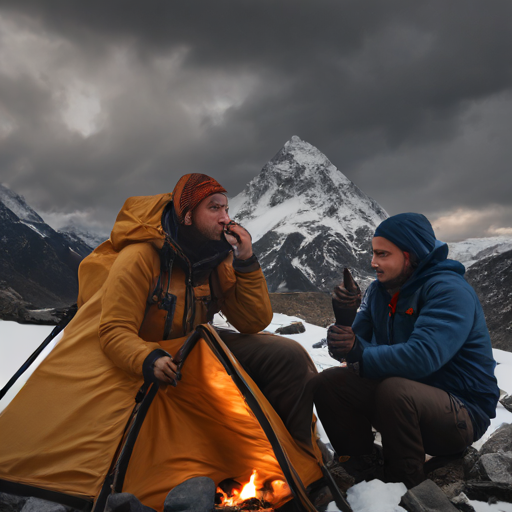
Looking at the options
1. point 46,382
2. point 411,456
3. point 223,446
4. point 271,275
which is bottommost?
point 411,456

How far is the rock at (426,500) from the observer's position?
167cm

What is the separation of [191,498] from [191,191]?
173cm

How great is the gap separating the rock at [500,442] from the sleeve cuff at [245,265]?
203 centimetres

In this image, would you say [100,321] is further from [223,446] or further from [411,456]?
[411,456]

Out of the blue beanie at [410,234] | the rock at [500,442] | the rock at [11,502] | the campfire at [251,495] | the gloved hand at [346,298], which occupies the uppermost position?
the blue beanie at [410,234]

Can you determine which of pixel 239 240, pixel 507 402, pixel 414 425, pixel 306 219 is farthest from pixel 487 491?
pixel 306 219

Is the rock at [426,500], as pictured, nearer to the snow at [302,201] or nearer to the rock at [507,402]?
the rock at [507,402]

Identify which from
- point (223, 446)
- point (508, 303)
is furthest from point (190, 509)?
point (508, 303)

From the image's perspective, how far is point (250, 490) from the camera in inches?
81.4

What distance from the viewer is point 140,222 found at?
236 cm

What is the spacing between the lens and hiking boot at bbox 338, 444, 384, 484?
235 centimetres

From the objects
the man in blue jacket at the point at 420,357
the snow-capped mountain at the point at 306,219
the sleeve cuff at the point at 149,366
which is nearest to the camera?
the sleeve cuff at the point at 149,366

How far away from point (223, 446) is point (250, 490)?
0.36 meters

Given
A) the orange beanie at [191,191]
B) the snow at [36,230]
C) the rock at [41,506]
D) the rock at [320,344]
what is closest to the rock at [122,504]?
the rock at [41,506]
